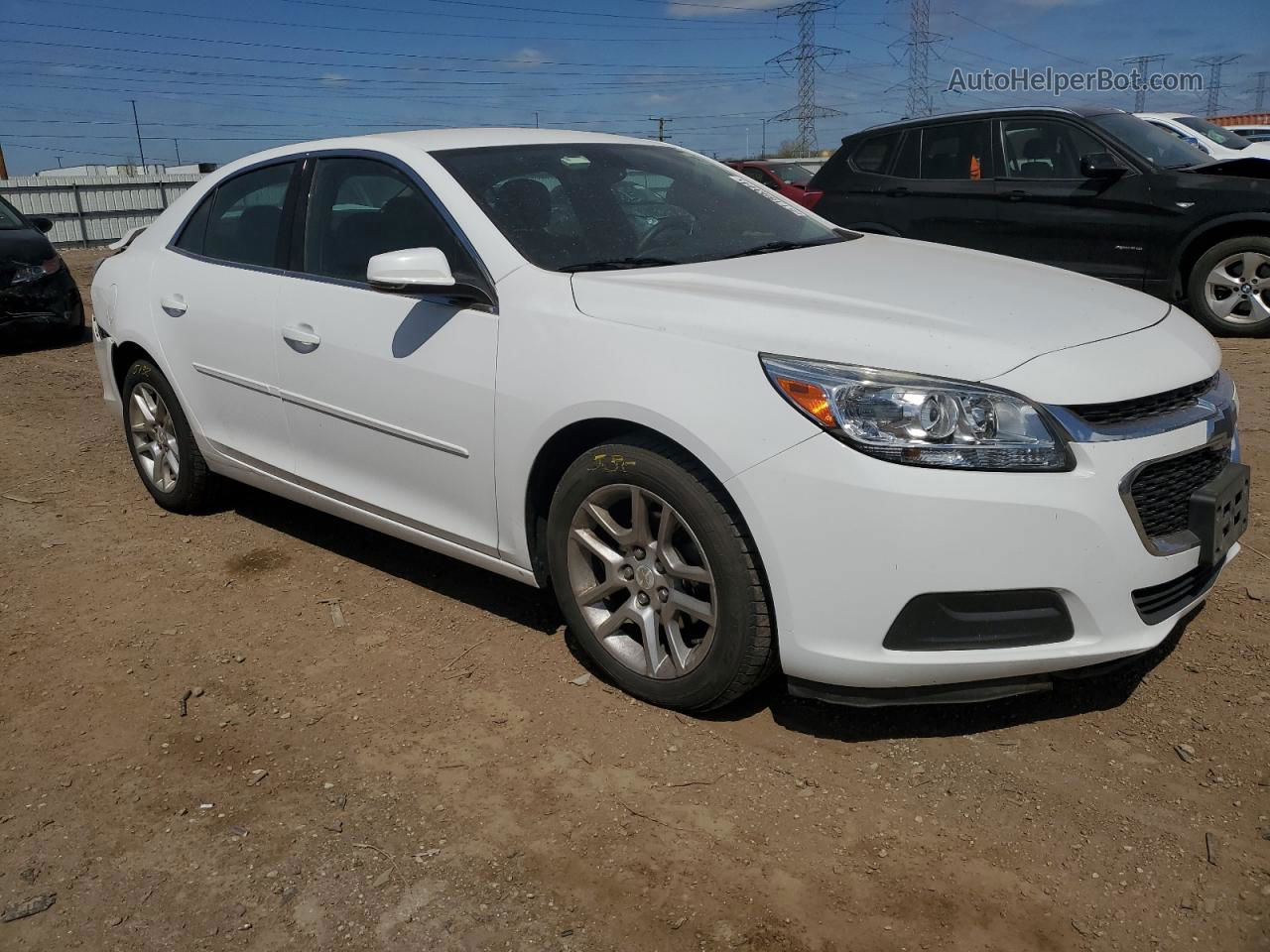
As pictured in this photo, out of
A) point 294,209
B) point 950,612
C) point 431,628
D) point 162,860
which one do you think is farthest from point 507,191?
point 162,860

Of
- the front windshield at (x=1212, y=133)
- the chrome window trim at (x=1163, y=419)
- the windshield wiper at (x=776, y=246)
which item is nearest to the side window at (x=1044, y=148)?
the front windshield at (x=1212, y=133)

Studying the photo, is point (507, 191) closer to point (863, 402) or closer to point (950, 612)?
point (863, 402)

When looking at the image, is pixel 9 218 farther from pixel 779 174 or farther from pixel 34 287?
pixel 779 174

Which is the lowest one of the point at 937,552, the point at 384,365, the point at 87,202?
the point at 87,202

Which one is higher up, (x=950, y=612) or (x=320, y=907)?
(x=950, y=612)

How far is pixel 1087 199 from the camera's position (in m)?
8.40

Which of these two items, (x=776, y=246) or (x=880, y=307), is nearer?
(x=880, y=307)

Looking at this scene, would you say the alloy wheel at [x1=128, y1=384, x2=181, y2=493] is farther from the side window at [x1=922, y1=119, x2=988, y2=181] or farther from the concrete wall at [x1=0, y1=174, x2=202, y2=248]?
the concrete wall at [x1=0, y1=174, x2=202, y2=248]

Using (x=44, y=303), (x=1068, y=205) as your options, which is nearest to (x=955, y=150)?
(x=1068, y=205)

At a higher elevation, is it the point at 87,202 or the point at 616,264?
the point at 616,264

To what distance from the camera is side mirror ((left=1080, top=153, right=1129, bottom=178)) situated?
8172mm

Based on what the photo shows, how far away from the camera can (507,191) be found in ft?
11.9

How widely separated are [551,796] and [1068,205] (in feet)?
23.8

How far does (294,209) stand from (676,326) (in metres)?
1.93
